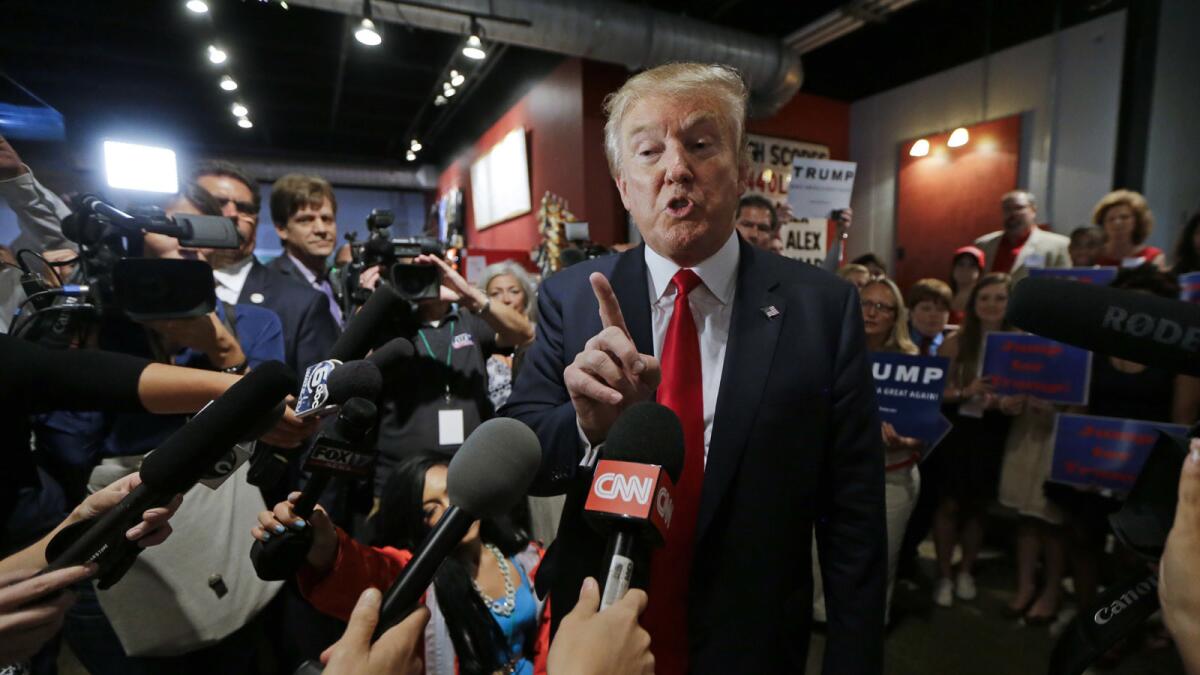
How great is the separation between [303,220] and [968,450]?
3514 mm

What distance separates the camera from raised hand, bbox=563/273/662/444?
78cm

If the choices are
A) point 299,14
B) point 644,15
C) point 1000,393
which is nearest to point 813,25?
point 644,15

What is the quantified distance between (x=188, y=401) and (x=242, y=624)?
0.75 meters

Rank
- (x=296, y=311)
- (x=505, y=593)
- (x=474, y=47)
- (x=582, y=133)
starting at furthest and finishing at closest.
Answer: (x=582, y=133), (x=474, y=47), (x=296, y=311), (x=505, y=593)

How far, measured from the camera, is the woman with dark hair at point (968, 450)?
2.74 metres

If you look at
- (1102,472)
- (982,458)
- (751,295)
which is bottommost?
(982,458)

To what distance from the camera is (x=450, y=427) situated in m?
2.06

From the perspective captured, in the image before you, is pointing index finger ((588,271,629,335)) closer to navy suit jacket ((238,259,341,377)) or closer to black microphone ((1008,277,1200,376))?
black microphone ((1008,277,1200,376))

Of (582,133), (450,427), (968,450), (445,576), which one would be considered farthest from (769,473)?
(582,133)

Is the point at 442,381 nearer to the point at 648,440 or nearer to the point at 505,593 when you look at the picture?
the point at 505,593

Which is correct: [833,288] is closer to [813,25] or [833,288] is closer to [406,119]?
[813,25]

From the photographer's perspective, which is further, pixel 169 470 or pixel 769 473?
pixel 769 473

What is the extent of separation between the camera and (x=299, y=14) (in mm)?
4562

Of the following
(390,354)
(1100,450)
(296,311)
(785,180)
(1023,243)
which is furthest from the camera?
(785,180)
